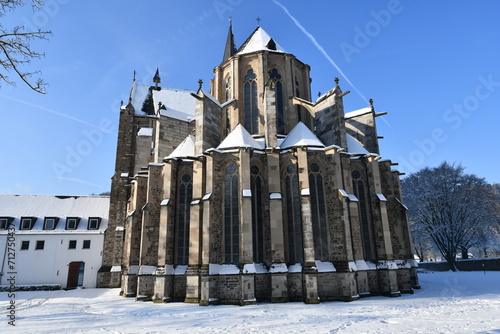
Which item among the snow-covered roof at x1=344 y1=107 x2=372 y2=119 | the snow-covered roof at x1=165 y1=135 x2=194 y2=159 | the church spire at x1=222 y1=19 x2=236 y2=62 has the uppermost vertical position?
the church spire at x1=222 y1=19 x2=236 y2=62

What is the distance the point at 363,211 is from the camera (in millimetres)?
19266

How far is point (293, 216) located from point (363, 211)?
4884mm

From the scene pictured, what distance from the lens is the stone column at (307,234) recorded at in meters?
15.2

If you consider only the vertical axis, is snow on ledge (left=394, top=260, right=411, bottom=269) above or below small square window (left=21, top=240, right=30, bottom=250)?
below

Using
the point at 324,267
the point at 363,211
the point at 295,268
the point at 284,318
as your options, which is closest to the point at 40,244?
the point at 295,268

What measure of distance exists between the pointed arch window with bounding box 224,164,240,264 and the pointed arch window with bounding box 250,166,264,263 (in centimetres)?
97

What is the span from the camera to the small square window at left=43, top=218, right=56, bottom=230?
3106 centimetres

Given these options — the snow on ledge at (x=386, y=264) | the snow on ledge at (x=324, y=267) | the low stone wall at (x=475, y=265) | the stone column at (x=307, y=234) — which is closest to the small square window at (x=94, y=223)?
the stone column at (x=307, y=234)

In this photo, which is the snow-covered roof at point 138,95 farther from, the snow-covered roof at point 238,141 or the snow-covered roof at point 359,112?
the snow-covered roof at point 359,112

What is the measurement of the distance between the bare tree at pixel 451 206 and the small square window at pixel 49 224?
3871cm

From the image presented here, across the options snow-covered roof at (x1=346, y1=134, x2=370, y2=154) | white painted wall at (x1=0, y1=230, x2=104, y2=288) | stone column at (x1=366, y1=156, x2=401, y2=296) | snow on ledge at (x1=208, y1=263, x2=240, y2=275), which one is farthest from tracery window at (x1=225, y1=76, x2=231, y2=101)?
white painted wall at (x1=0, y1=230, x2=104, y2=288)

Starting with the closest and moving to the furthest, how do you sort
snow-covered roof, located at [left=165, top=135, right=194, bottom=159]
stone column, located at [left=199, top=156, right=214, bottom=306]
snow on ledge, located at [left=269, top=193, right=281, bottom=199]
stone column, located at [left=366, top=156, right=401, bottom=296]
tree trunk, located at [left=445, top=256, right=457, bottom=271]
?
stone column, located at [left=199, top=156, right=214, bottom=306] → snow on ledge, located at [left=269, top=193, right=281, bottom=199] → stone column, located at [left=366, top=156, right=401, bottom=296] → snow-covered roof, located at [left=165, top=135, right=194, bottom=159] → tree trunk, located at [left=445, top=256, right=457, bottom=271]

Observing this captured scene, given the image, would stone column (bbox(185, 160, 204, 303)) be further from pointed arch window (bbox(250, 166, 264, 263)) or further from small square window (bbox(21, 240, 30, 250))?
small square window (bbox(21, 240, 30, 250))

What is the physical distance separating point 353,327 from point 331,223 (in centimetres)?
817
